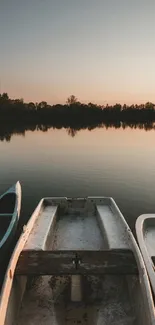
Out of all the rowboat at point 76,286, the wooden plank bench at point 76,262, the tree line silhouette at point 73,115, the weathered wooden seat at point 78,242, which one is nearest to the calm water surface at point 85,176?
the weathered wooden seat at point 78,242

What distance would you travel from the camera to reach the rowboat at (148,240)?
688cm

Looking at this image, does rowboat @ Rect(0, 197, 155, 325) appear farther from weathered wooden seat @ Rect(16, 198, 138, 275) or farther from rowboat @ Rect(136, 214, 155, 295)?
rowboat @ Rect(136, 214, 155, 295)

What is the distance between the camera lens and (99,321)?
5613 mm

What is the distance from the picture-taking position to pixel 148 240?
9.23 m

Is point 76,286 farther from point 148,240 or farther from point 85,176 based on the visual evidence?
point 85,176

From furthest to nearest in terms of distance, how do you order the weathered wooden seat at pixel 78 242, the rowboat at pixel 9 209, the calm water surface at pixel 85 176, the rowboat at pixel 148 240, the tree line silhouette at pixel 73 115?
the tree line silhouette at pixel 73 115, the calm water surface at pixel 85 176, the rowboat at pixel 9 209, the rowboat at pixel 148 240, the weathered wooden seat at pixel 78 242

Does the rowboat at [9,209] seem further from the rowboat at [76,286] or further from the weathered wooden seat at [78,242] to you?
the rowboat at [76,286]

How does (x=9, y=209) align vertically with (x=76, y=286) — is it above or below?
below

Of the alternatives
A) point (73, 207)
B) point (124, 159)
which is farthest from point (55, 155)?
point (73, 207)

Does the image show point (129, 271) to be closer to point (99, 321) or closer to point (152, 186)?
point (99, 321)

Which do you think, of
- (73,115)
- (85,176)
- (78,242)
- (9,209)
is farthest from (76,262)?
(73,115)

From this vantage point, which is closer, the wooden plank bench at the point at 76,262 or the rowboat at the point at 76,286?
the rowboat at the point at 76,286

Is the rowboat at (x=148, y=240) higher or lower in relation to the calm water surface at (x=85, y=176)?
higher

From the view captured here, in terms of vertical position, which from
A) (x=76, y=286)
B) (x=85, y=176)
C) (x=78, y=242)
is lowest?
(x=85, y=176)
